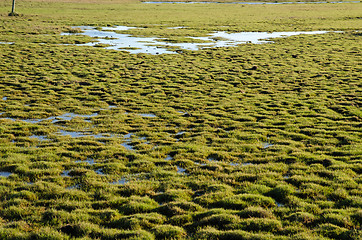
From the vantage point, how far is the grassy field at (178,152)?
10711 mm

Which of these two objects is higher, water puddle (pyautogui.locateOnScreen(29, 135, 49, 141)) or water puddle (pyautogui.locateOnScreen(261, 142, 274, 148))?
water puddle (pyautogui.locateOnScreen(261, 142, 274, 148))

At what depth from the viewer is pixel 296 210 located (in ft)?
37.4

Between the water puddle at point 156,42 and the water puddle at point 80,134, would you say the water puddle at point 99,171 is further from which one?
the water puddle at point 156,42

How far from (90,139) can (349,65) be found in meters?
36.8

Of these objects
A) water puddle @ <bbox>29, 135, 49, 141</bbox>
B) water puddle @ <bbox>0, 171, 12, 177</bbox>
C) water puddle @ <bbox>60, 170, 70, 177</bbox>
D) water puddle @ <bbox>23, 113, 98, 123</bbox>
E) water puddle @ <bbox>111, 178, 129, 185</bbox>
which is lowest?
water puddle @ <bbox>0, 171, 12, 177</bbox>

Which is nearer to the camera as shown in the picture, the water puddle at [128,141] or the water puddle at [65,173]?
the water puddle at [65,173]

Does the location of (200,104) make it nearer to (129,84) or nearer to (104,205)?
(129,84)

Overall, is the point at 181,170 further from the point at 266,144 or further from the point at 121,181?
the point at 266,144

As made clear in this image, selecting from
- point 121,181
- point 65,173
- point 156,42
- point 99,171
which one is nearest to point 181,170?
point 121,181

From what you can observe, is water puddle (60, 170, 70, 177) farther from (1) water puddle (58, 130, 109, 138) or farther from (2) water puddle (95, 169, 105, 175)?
(1) water puddle (58, 130, 109, 138)

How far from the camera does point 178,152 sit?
16.9 meters

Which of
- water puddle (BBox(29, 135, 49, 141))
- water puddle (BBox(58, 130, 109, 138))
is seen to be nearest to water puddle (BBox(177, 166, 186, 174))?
water puddle (BBox(58, 130, 109, 138))

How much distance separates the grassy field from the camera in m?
10.7

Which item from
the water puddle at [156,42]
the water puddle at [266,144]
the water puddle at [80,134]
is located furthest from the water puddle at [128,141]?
the water puddle at [156,42]
